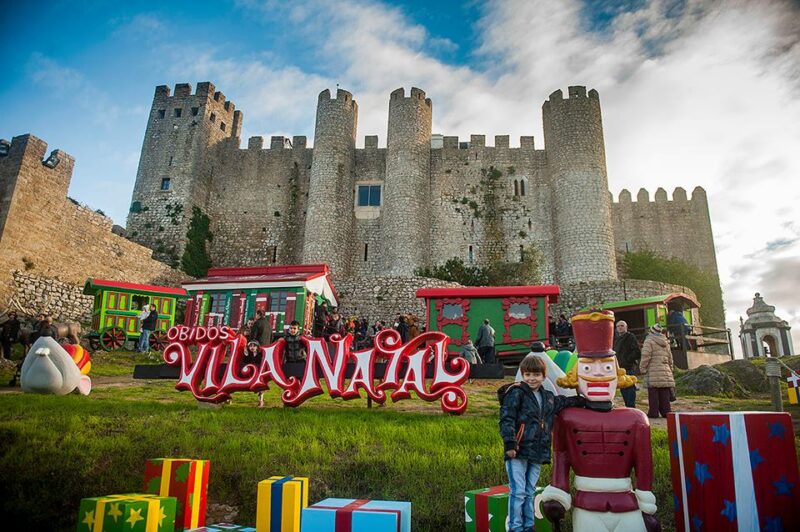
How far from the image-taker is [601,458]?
11.6 feet

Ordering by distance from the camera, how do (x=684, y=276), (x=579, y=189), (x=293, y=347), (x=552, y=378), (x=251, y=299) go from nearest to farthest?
(x=552, y=378) < (x=293, y=347) < (x=251, y=299) < (x=579, y=189) < (x=684, y=276)

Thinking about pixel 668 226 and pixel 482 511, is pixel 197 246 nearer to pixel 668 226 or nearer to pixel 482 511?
pixel 482 511

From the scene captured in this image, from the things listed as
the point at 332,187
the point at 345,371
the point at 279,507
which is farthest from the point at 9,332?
the point at 332,187

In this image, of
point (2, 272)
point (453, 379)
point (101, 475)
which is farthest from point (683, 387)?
point (2, 272)

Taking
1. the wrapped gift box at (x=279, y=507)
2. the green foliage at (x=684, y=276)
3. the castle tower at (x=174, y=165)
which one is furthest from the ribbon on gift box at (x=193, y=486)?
the green foliage at (x=684, y=276)

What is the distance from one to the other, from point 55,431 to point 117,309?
37.2ft

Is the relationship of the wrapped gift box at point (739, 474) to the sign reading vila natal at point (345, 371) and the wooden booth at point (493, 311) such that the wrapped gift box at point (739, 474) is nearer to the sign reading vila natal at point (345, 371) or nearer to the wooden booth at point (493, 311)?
the sign reading vila natal at point (345, 371)

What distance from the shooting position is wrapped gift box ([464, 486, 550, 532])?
3889 mm

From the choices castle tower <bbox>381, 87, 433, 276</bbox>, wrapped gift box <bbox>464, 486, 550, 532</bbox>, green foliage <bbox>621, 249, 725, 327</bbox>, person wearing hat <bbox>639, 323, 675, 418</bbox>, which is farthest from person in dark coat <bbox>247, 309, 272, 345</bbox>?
green foliage <bbox>621, 249, 725, 327</bbox>

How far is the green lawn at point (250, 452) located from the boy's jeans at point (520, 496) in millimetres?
988

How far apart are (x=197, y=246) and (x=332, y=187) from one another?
8.81m

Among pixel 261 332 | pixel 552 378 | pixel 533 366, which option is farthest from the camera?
pixel 261 332

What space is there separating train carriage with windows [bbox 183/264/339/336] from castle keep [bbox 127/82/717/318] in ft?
32.2

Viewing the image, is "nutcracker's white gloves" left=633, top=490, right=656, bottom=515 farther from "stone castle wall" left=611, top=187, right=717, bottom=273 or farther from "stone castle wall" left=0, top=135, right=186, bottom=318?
"stone castle wall" left=611, top=187, right=717, bottom=273
